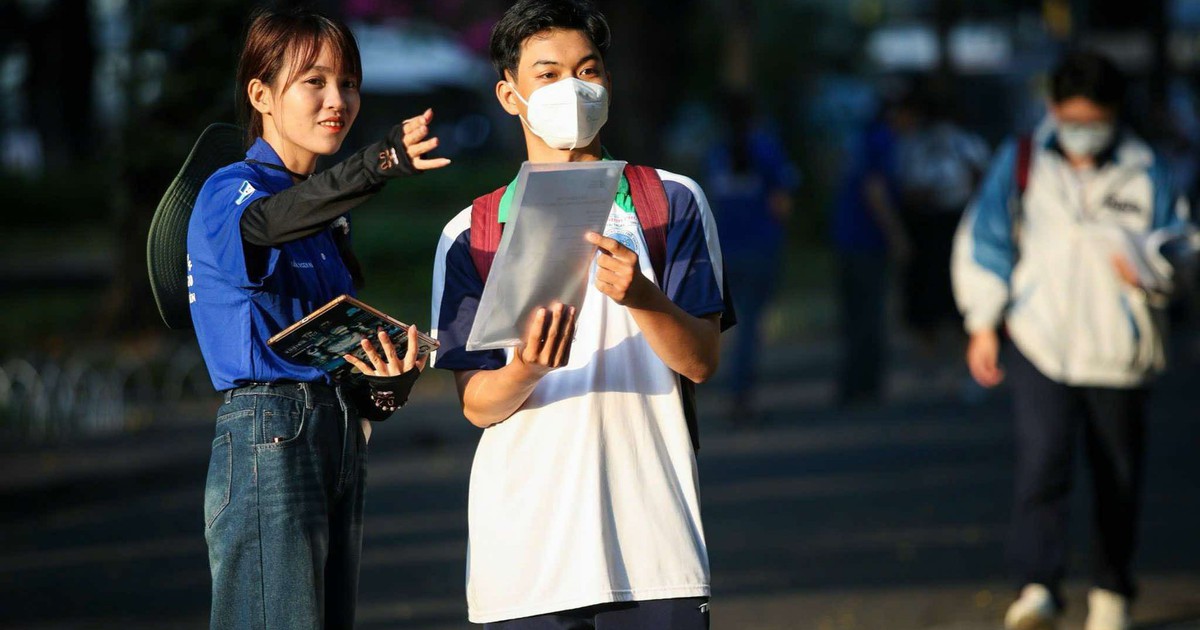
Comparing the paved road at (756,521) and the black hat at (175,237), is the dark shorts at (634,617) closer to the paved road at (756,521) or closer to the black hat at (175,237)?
the black hat at (175,237)

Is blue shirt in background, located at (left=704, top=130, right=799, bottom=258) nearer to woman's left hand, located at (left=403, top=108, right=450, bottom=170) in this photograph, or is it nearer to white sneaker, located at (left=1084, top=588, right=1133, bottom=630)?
white sneaker, located at (left=1084, top=588, right=1133, bottom=630)

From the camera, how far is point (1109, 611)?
607cm

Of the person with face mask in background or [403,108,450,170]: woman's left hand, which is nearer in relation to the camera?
[403,108,450,170]: woman's left hand

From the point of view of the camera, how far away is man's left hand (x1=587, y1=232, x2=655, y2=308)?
3.11m

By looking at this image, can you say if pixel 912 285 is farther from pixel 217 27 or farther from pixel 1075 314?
pixel 1075 314

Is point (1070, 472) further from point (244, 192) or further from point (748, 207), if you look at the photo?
point (748, 207)

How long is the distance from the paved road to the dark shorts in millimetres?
3175

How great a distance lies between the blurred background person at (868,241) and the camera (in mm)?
11945

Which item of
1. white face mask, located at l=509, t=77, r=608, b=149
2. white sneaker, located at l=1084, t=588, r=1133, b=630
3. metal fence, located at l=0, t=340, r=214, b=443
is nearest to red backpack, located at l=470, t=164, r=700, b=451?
white face mask, located at l=509, t=77, r=608, b=149

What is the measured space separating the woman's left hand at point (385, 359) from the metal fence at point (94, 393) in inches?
310

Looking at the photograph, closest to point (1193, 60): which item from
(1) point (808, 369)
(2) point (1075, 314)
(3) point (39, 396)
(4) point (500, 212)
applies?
(1) point (808, 369)

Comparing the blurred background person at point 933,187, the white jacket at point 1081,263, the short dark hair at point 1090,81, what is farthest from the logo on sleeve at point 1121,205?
the blurred background person at point 933,187

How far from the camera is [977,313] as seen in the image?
6059mm

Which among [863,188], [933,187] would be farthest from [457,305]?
[933,187]
